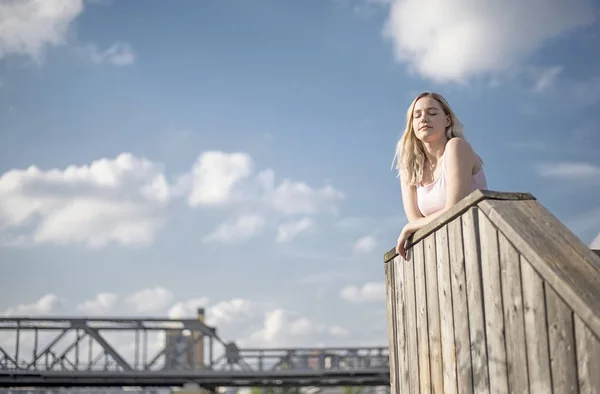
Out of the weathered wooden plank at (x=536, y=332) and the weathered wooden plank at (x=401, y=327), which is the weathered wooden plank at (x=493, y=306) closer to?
the weathered wooden plank at (x=536, y=332)

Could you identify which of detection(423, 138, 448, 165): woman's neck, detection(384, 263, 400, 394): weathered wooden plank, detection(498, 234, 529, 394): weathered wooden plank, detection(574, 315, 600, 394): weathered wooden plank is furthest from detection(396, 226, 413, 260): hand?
detection(574, 315, 600, 394): weathered wooden plank

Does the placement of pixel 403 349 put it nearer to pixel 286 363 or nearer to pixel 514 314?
pixel 514 314

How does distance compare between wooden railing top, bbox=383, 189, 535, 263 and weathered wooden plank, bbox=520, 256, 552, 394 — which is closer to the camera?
weathered wooden plank, bbox=520, 256, 552, 394

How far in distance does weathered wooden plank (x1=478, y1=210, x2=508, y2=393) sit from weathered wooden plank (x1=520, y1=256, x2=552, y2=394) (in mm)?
204

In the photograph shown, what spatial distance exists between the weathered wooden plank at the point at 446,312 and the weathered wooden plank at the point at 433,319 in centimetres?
6

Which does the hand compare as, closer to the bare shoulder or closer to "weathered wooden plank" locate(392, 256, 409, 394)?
"weathered wooden plank" locate(392, 256, 409, 394)

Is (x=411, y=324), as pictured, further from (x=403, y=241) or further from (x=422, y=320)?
(x=403, y=241)

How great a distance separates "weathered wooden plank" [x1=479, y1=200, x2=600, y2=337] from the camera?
298 centimetres

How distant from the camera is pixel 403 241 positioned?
482cm

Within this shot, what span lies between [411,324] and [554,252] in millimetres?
1558

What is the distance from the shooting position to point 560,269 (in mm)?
3150

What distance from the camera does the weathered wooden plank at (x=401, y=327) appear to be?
15.9ft

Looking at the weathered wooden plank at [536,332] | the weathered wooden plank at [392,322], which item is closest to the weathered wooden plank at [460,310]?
the weathered wooden plank at [536,332]

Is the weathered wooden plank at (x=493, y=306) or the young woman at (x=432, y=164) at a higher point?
the young woman at (x=432, y=164)
